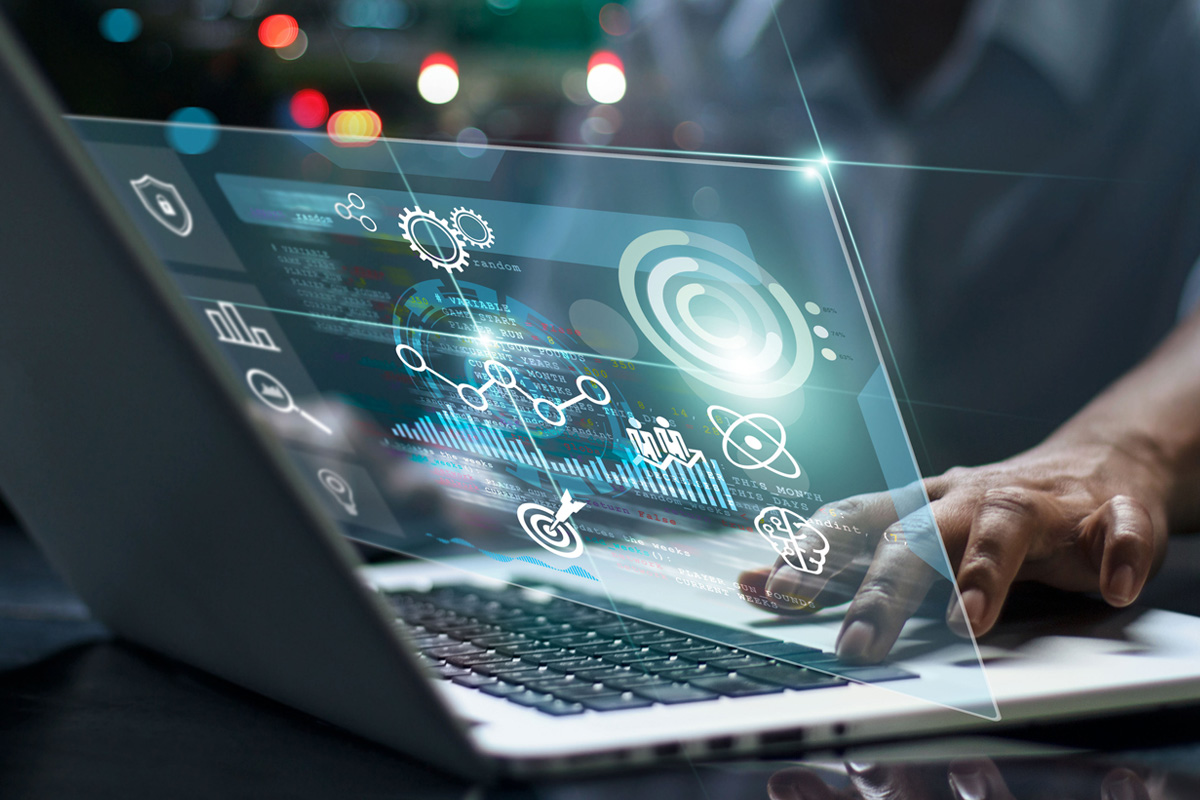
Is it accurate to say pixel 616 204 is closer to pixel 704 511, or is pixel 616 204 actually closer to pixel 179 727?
pixel 704 511

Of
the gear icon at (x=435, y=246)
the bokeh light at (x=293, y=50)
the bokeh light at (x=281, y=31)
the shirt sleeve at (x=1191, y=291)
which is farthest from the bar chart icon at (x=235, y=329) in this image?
the bokeh light at (x=293, y=50)

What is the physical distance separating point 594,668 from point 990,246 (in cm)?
83

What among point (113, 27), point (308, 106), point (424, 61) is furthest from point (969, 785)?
point (308, 106)

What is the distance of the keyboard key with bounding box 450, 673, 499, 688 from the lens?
0.92 ft

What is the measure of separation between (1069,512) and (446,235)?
36 centimetres

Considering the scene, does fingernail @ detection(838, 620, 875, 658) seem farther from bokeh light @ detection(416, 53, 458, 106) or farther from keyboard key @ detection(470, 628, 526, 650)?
bokeh light @ detection(416, 53, 458, 106)

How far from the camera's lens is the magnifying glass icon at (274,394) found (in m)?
0.35

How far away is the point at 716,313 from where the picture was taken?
0.73ft

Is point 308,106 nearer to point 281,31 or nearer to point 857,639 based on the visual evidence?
point 281,31

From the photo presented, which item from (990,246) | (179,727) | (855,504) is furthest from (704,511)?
(990,246)

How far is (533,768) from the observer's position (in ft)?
0.74

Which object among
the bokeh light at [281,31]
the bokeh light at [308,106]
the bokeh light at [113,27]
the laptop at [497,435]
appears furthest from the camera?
the bokeh light at [308,106]

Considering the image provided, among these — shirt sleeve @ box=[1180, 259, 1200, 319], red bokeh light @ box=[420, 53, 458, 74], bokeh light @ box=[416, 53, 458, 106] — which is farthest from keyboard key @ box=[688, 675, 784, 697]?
red bokeh light @ box=[420, 53, 458, 74]

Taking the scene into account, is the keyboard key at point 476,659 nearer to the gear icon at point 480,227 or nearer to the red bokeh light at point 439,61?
the gear icon at point 480,227
